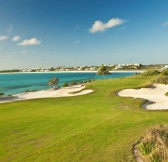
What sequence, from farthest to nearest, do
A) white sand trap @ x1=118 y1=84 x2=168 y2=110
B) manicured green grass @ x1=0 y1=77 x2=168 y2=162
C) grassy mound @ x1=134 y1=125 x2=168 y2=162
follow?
white sand trap @ x1=118 y1=84 x2=168 y2=110 < manicured green grass @ x1=0 y1=77 x2=168 y2=162 < grassy mound @ x1=134 y1=125 x2=168 y2=162

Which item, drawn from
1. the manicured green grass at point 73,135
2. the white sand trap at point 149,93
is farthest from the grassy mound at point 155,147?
the white sand trap at point 149,93

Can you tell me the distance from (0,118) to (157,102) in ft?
60.0

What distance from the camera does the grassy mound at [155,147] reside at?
32.9 ft

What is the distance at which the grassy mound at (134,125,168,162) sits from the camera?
10016 millimetres

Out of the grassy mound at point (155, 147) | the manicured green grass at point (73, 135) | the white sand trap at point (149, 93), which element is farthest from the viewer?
the white sand trap at point (149, 93)

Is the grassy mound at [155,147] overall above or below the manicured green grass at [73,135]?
above

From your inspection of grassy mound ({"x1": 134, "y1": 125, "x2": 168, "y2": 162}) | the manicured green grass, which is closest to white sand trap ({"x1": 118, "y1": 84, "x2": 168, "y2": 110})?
the manicured green grass

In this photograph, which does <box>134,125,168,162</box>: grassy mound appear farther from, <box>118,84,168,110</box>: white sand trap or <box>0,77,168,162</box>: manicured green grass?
<box>118,84,168,110</box>: white sand trap

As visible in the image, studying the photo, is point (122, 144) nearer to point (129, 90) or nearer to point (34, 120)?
point (34, 120)

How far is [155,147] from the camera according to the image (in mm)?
10594

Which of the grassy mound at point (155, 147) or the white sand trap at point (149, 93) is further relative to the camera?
the white sand trap at point (149, 93)

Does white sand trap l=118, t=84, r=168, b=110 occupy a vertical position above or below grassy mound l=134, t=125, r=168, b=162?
below

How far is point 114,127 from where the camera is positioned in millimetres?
15688

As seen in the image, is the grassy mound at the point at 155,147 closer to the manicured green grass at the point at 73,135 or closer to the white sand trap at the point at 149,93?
the manicured green grass at the point at 73,135
